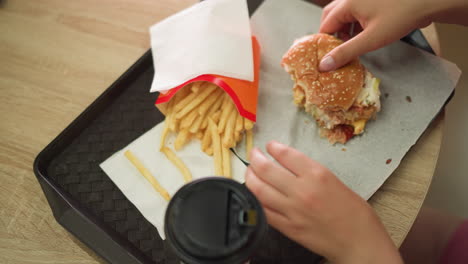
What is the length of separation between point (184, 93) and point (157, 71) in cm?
15

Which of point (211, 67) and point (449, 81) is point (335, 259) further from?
point (449, 81)

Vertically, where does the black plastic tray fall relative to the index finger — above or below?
below

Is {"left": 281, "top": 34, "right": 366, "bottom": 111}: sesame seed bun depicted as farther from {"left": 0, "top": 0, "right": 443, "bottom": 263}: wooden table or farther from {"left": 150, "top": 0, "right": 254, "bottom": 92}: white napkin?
{"left": 0, "top": 0, "right": 443, "bottom": 263}: wooden table

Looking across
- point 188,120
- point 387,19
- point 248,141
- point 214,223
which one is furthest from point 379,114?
point 214,223

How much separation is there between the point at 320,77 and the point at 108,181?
862mm

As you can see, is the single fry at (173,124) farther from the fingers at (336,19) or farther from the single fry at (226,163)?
the fingers at (336,19)

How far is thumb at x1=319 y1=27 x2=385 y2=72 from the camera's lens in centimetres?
136

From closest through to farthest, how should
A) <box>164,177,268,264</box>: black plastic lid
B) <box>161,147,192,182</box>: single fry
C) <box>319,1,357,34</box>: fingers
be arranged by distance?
<box>164,177,268,264</box>: black plastic lid, <box>161,147,192,182</box>: single fry, <box>319,1,357,34</box>: fingers

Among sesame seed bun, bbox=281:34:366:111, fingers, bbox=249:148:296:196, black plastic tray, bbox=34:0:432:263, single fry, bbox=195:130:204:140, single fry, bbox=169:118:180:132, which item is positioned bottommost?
black plastic tray, bbox=34:0:432:263

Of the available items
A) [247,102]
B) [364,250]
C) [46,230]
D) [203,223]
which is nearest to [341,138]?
[247,102]

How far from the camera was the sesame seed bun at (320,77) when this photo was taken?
1.39 metres

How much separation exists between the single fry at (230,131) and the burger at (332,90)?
0.27m

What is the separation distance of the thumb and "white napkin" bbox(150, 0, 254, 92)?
0.30 m

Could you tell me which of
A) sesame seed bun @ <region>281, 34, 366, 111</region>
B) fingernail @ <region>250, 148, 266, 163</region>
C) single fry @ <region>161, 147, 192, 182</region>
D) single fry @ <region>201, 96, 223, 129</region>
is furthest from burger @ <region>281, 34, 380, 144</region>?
single fry @ <region>161, 147, 192, 182</region>
